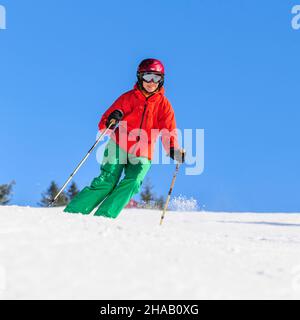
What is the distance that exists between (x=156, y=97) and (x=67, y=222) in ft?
11.0

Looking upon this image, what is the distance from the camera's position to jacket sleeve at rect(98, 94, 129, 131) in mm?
7434

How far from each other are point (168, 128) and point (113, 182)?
103cm

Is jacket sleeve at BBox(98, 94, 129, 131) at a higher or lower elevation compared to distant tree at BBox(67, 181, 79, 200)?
lower

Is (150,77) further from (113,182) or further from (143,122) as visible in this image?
(113,182)

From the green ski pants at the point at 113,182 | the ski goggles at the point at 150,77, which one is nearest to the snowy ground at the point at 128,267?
the green ski pants at the point at 113,182

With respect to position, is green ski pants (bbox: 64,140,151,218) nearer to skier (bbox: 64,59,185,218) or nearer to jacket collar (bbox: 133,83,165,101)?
skier (bbox: 64,59,185,218)

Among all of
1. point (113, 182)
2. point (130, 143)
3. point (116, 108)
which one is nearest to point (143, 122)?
point (130, 143)

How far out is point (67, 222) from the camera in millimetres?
4445

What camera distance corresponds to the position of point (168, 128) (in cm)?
754

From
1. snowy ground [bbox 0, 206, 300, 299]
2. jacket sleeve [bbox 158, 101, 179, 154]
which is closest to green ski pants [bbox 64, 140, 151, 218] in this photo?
jacket sleeve [bbox 158, 101, 179, 154]

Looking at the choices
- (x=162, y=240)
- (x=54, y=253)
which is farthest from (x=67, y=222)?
(x=54, y=253)
